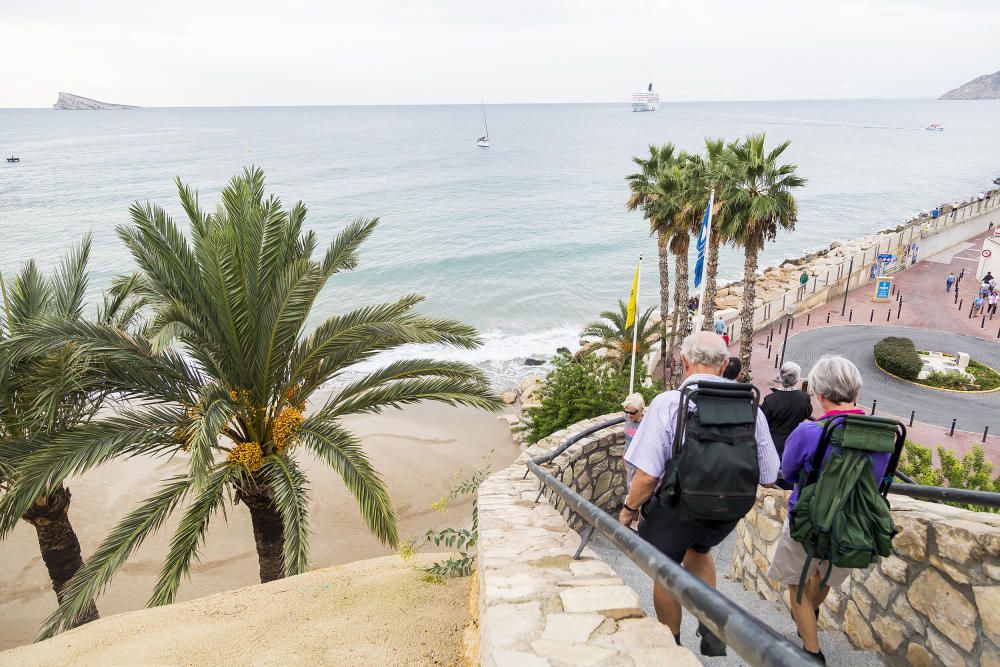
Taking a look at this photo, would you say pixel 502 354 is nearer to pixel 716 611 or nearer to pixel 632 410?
Result: pixel 632 410

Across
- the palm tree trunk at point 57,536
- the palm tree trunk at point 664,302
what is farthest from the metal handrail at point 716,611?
the palm tree trunk at point 664,302

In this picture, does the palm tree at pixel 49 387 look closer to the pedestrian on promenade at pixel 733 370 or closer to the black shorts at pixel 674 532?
the black shorts at pixel 674 532

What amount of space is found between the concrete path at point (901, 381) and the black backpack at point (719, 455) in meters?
18.9

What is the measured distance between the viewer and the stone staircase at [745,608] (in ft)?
11.9

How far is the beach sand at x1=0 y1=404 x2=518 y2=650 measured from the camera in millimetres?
12547

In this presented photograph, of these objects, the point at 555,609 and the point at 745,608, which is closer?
the point at 555,609

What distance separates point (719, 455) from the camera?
111 inches

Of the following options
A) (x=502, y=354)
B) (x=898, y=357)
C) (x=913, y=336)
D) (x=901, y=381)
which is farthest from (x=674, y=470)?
(x=502, y=354)

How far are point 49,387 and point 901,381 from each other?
23.1 meters

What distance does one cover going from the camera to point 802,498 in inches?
120

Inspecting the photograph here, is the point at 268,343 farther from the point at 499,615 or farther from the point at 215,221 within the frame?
the point at 499,615

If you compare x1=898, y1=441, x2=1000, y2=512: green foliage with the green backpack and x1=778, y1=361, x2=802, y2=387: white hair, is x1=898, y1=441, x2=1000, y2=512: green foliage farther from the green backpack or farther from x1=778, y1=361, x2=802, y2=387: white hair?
the green backpack

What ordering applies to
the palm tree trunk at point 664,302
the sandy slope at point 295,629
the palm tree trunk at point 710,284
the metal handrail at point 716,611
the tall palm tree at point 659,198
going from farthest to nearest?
the palm tree trunk at point 664,302 < the tall palm tree at point 659,198 < the palm tree trunk at point 710,284 < the sandy slope at point 295,629 < the metal handrail at point 716,611

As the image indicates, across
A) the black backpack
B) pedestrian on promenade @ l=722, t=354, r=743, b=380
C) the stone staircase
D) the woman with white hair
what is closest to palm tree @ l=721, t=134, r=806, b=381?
the woman with white hair
